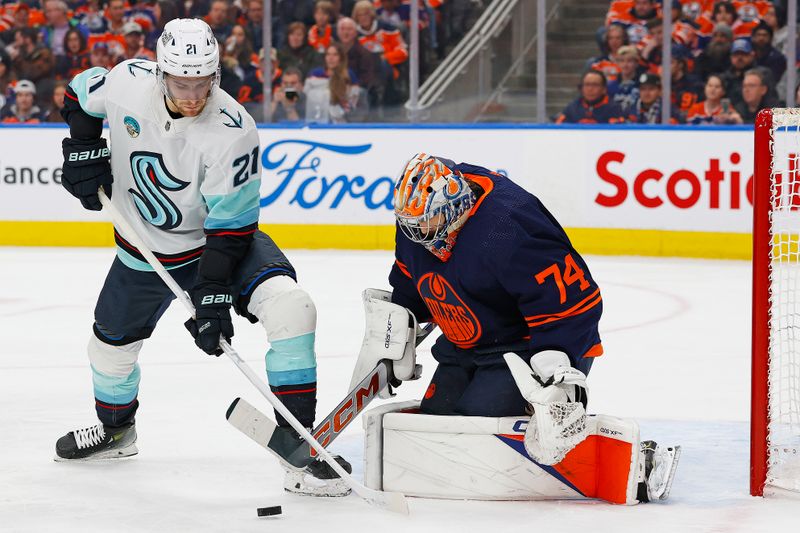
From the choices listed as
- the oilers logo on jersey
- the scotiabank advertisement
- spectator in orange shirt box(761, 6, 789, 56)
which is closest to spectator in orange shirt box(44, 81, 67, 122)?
the scotiabank advertisement

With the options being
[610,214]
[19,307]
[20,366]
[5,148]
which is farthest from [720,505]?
[5,148]

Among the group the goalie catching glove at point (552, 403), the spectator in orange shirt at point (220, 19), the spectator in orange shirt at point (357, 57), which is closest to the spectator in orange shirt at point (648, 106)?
the spectator in orange shirt at point (357, 57)

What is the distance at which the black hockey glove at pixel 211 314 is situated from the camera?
2998 mm

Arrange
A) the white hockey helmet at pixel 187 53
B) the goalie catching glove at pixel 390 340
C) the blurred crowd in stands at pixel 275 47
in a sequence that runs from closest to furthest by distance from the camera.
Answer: the white hockey helmet at pixel 187 53 < the goalie catching glove at pixel 390 340 < the blurred crowd in stands at pixel 275 47

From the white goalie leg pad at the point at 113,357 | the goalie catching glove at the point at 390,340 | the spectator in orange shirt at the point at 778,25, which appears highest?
the spectator in orange shirt at the point at 778,25

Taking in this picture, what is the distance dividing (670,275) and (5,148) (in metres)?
4.25

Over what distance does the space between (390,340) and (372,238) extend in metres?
5.03

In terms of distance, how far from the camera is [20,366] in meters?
4.66

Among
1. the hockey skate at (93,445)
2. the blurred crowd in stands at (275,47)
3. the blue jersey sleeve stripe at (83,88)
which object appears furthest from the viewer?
the blurred crowd in stands at (275,47)

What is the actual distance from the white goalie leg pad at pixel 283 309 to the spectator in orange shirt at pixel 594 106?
16.5ft

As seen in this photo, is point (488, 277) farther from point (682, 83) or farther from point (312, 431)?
point (682, 83)

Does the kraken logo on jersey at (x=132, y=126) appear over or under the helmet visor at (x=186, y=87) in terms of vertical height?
under

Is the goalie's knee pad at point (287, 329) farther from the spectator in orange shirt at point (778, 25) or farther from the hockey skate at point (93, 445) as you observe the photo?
the spectator in orange shirt at point (778, 25)

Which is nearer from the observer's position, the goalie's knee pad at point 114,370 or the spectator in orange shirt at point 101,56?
the goalie's knee pad at point 114,370
